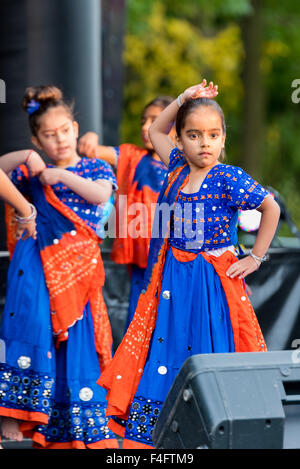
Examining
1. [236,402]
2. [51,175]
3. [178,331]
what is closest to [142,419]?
[178,331]

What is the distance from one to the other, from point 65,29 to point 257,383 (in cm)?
409

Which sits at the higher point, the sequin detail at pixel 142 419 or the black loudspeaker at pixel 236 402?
the black loudspeaker at pixel 236 402

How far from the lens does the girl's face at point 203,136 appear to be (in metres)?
2.79

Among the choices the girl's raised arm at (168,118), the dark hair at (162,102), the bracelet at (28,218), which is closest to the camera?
the girl's raised arm at (168,118)

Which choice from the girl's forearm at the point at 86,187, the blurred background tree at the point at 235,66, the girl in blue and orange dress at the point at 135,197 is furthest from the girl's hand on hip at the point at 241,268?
the blurred background tree at the point at 235,66

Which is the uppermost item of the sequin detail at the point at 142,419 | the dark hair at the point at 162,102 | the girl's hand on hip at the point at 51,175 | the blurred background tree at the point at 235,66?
the blurred background tree at the point at 235,66

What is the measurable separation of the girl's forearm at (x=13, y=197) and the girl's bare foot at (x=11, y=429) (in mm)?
956

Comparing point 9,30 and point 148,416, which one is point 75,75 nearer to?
point 9,30

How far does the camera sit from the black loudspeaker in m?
1.90

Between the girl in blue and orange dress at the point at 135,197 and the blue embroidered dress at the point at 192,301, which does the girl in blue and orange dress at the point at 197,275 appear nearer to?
the blue embroidered dress at the point at 192,301

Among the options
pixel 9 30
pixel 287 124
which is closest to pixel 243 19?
pixel 287 124

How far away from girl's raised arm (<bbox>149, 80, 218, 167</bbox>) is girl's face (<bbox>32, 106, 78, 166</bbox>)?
0.45 meters

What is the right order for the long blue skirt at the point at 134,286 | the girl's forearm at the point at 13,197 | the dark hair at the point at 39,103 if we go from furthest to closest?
the long blue skirt at the point at 134,286 → the dark hair at the point at 39,103 → the girl's forearm at the point at 13,197
